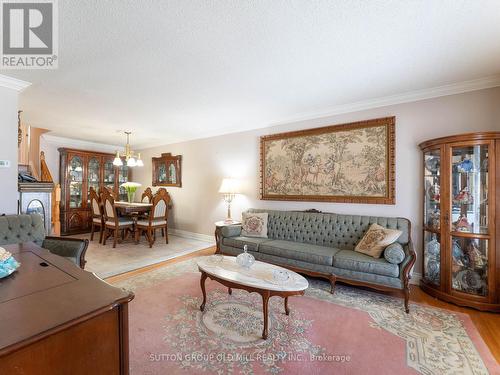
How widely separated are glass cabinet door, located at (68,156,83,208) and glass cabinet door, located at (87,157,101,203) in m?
0.18

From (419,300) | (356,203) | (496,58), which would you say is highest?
(496,58)

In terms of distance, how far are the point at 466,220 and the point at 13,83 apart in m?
5.46

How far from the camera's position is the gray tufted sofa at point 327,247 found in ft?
8.50

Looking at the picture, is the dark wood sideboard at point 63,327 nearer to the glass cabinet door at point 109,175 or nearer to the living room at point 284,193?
the living room at point 284,193

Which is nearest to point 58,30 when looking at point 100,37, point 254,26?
point 100,37

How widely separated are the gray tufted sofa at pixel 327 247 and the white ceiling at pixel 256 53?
1.72 m

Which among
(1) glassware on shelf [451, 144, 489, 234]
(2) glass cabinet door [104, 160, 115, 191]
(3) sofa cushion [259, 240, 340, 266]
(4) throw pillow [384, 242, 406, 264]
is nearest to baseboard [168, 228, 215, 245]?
(3) sofa cushion [259, 240, 340, 266]

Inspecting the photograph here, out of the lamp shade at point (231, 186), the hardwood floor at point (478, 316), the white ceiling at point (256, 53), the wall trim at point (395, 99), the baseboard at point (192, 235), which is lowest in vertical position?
the hardwood floor at point (478, 316)

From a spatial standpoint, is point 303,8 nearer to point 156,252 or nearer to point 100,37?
point 100,37

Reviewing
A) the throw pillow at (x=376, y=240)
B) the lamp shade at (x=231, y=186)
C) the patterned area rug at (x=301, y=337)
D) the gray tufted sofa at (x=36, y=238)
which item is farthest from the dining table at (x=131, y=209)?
the throw pillow at (x=376, y=240)

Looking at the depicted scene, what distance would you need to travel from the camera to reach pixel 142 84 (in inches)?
113

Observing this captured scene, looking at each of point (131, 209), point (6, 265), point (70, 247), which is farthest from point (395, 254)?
point (131, 209)

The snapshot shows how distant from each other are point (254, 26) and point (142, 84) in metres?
1.68

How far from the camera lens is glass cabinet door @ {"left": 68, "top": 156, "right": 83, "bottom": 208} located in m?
5.98
